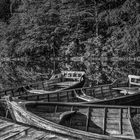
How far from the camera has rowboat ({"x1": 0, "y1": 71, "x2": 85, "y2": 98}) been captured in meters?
9.91

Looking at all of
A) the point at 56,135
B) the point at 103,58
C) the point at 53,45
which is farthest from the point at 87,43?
the point at 56,135

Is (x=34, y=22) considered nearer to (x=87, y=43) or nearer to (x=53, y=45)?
(x=53, y=45)

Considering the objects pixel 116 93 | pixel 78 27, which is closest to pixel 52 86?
pixel 116 93

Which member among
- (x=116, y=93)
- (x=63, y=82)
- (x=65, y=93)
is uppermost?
(x=65, y=93)

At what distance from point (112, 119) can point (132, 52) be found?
43.5ft

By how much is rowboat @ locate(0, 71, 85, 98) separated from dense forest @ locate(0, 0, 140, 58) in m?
6.96

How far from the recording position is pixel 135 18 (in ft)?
59.8

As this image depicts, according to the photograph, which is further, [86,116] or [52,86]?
[52,86]

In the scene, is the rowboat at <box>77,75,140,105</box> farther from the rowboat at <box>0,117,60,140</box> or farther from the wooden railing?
the rowboat at <box>0,117,60,140</box>

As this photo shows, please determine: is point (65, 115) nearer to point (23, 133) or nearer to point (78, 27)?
point (23, 133)

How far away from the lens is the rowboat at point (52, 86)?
9907 mm

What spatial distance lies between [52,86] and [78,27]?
11394mm

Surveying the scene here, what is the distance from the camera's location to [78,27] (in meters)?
22.2

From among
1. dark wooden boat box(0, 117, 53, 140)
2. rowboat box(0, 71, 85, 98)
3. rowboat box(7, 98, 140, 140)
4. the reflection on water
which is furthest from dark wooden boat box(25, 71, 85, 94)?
dark wooden boat box(0, 117, 53, 140)
